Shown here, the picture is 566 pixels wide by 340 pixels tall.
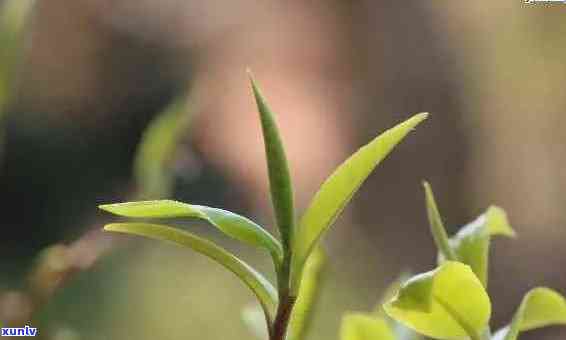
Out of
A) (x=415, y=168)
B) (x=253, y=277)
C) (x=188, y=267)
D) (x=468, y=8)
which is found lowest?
(x=188, y=267)

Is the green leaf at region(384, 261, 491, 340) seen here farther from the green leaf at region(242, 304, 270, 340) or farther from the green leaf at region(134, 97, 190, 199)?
the green leaf at region(134, 97, 190, 199)

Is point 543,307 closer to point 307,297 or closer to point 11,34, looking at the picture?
point 307,297

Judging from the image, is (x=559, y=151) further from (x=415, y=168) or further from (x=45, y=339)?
(x=45, y=339)

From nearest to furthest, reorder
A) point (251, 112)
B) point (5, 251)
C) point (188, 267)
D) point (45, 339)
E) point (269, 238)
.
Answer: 1. point (269, 238)
2. point (45, 339)
3. point (5, 251)
4. point (188, 267)
5. point (251, 112)

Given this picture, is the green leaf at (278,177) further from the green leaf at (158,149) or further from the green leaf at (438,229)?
the green leaf at (158,149)

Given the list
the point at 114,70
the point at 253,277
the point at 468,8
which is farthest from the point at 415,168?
the point at 253,277
